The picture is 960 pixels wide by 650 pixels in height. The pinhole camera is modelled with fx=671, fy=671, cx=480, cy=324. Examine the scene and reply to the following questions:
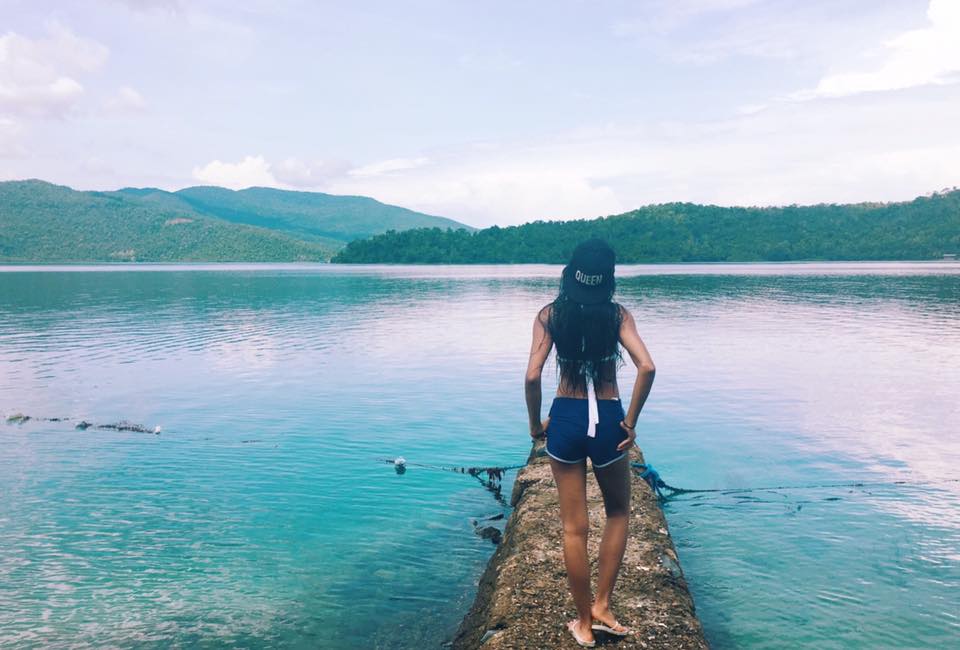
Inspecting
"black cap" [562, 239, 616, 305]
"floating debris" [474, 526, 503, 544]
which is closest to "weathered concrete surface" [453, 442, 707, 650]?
"floating debris" [474, 526, 503, 544]

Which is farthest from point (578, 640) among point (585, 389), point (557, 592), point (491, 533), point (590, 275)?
point (491, 533)

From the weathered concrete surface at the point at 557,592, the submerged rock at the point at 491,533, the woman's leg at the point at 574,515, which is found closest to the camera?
the woman's leg at the point at 574,515

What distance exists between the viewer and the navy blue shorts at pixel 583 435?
6.03 meters

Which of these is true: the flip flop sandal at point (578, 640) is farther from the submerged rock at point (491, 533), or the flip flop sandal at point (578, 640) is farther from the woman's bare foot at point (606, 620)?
the submerged rock at point (491, 533)

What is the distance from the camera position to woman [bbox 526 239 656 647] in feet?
19.9

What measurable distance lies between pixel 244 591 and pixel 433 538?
3.50m

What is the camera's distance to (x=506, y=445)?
19.0m

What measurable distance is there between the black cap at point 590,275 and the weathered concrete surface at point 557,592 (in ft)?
11.1

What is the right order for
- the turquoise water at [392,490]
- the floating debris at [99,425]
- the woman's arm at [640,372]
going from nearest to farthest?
the woman's arm at [640,372] < the turquoise water at [392,490] < the floating debris at [99,425]

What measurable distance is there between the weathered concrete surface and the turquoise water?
44.1 inches

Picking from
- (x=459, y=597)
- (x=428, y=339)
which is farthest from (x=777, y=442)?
(x=428, y=339)

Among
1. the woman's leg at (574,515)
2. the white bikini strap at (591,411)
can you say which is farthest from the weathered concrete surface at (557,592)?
the white bikini strap at (591,411)

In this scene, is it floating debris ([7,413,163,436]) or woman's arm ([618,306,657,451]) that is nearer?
woman's arm ([618,306,657,451])

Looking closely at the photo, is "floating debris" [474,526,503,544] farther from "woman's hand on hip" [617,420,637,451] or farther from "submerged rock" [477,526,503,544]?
"woman's hand on hip" [617,420,637,451]
